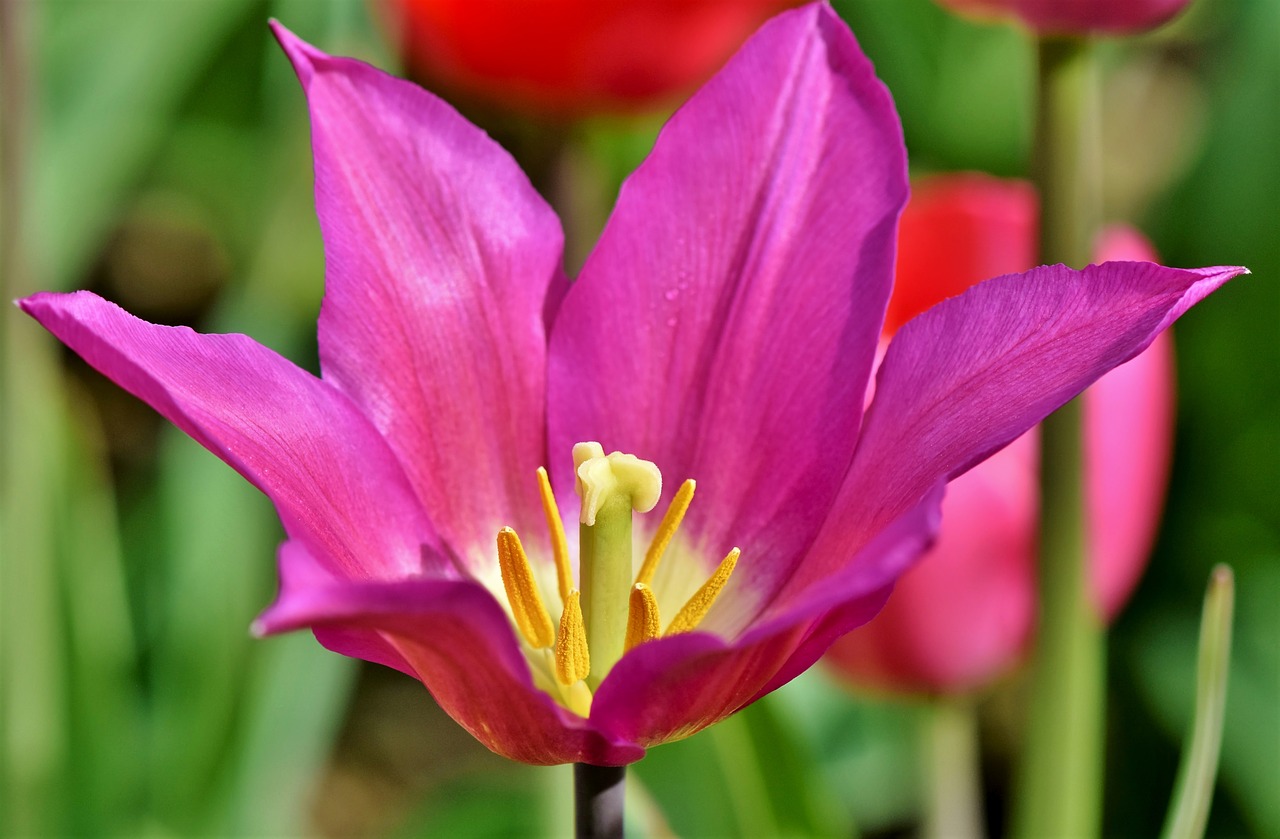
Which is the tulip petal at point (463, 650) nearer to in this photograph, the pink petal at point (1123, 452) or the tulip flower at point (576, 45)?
the pink petal at point (1123, 452)

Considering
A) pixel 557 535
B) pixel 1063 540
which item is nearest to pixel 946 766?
pixel 1063 540

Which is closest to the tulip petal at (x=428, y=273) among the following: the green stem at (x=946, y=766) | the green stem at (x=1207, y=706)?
the green stem at (x=1207, y=706)

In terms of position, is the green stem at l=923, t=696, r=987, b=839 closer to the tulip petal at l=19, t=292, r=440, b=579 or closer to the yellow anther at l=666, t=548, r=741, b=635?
the yellow anther at l=666, t=548, r=741, b=635

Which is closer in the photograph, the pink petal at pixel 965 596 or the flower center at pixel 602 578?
the flower center at pixel 602 578

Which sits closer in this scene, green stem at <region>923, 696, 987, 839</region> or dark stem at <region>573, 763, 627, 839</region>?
dark stem at <region>573, 763, 627, 839</region>

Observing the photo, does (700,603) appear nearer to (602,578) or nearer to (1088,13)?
(602,578)

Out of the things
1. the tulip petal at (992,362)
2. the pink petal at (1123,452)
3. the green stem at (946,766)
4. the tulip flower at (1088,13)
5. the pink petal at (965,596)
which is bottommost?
the green stem at (946,766)

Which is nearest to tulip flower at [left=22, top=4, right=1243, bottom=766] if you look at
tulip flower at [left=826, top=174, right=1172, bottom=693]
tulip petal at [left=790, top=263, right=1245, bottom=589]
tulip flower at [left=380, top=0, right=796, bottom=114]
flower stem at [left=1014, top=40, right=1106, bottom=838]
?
tulip petal at [left=790, top=263, right=1245, bottom=589]

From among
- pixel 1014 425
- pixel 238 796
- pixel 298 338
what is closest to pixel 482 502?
pixel 1014 425
